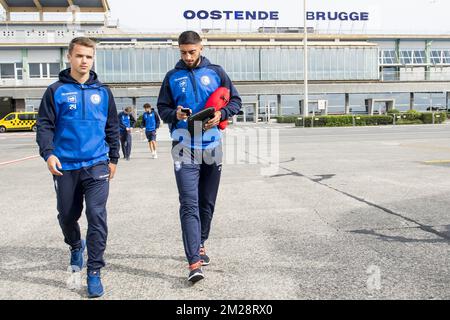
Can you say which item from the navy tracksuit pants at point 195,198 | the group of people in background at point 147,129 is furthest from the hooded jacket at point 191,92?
the group of people in background at point 147,129

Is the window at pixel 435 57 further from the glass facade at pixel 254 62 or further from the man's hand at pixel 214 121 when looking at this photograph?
the man's hand at pixel 214 121

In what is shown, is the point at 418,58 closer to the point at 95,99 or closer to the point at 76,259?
the point at 95,99

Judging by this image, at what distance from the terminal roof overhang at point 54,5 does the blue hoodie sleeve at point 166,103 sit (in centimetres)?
6334

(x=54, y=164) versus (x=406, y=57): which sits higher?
(x=406, y=57)

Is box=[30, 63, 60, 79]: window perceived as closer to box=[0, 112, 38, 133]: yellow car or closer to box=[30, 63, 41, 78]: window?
box=[30, 63, 41, 78]: window

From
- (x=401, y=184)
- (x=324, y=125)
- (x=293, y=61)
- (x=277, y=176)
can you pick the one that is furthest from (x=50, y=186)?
(x=293, y=61)

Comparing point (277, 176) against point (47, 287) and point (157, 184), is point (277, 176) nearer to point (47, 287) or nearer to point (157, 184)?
point (157, 184)

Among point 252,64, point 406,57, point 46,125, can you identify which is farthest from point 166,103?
point 406,57

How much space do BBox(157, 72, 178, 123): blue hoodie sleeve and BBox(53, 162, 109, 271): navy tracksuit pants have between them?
69cm

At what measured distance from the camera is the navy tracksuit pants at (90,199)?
3.34 meters

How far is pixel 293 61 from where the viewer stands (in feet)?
189

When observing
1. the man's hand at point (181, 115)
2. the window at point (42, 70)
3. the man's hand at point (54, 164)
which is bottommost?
the man's hand at point (54, 164)

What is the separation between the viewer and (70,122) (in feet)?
11.1

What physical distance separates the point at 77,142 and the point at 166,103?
86 cm
